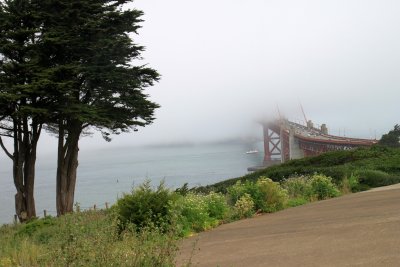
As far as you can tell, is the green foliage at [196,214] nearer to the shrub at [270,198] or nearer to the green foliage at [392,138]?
the shrub at [270,198]

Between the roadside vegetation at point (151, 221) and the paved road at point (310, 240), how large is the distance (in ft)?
1.60

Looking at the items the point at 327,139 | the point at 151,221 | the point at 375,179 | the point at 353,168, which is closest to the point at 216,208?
the point at 151,221

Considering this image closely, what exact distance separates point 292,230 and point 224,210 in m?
2.53

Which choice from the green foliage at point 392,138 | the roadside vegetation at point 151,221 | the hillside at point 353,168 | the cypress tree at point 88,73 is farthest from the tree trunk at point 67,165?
the green foliage at point 392,138

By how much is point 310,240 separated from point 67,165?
16.5m

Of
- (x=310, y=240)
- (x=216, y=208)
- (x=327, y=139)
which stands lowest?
(x=310, y=240)

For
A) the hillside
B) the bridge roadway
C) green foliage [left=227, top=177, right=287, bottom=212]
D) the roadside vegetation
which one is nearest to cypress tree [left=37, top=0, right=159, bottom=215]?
the hillside

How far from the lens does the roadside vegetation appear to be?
417cm

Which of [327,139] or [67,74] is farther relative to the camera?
[327,139]

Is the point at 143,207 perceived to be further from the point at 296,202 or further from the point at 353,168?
the point at 353,168

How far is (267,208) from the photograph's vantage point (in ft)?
33.5

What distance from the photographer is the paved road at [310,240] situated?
16.7 ft

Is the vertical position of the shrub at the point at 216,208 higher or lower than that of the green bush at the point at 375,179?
higher

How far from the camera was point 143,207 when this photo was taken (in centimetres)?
808
